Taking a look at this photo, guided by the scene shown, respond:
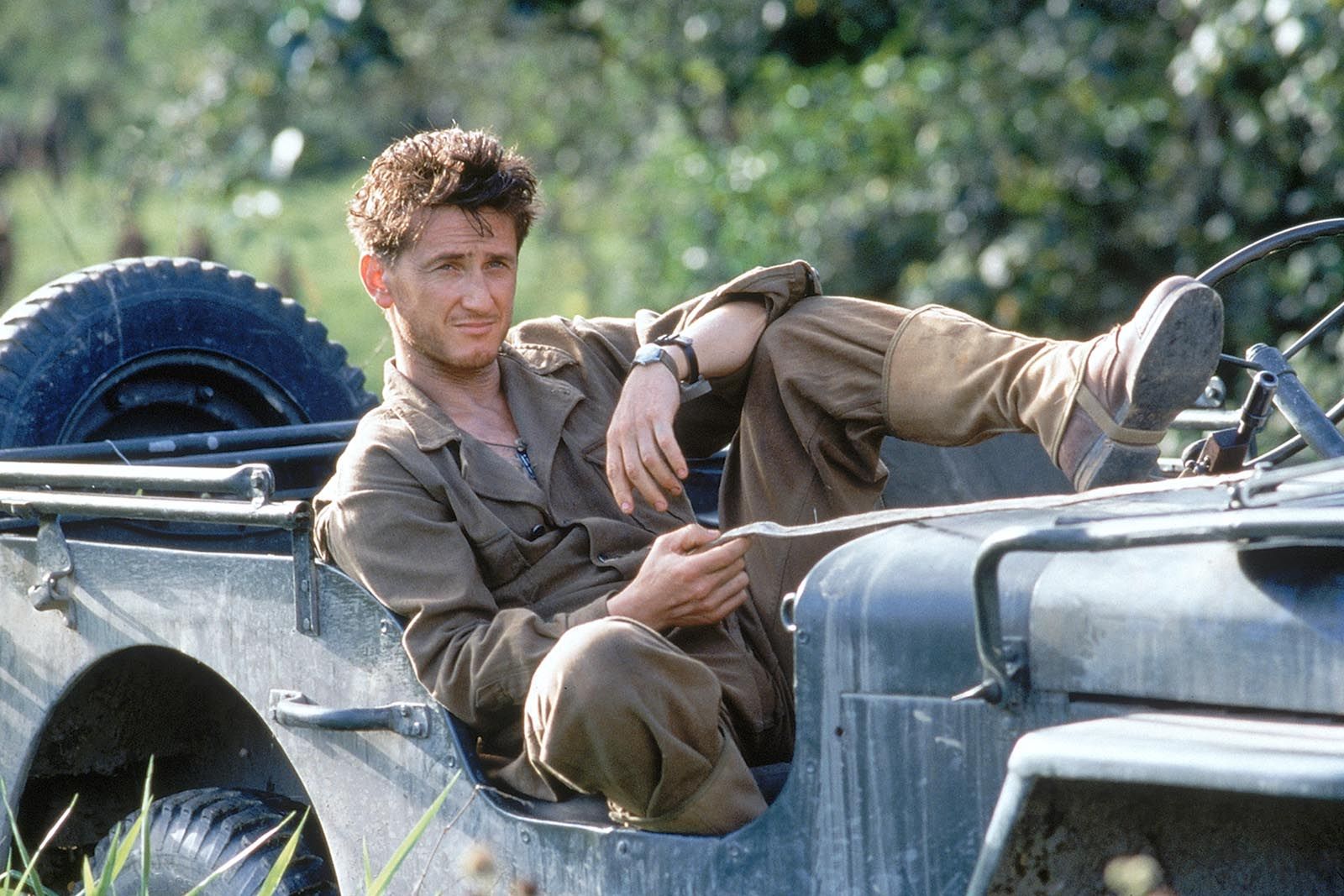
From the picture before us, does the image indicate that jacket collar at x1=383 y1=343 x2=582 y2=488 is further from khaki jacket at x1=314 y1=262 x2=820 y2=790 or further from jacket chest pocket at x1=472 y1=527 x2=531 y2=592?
jacket chest pocket at x1=472 y1=527 x2=531 y2=592

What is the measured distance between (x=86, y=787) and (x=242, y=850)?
80 centimetres

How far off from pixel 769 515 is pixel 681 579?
583 millimetres

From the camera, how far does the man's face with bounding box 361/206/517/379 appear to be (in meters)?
3.17

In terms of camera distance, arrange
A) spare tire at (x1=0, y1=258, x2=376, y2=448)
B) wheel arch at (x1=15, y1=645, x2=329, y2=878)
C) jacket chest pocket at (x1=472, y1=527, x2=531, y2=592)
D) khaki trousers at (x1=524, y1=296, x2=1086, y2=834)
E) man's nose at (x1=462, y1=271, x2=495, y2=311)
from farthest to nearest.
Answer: spare tire at (x1=0, y1=258, x2=376, y2=448), wheel arch at (x1=15, y1=645, x2=329, y2=878), man's nose at (x1=462, y1=271, x2=495, y2=311), jacket chest pocket at (x1=472, y1=527, x2=531, y2=592), khaki trousers at (x1=524, y1=296, x2=1086, y2=834)

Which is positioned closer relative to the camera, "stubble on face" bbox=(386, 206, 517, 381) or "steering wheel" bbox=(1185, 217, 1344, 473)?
"steering wheel" bbox=(1185, 217, 1344, 473)

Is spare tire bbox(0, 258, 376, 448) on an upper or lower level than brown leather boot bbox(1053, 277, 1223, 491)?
upper

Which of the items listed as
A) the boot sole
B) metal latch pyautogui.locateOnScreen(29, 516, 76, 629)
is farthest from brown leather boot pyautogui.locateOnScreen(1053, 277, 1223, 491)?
metal latch pyautogui.locateOnScreen(29, 516, 76, 629)

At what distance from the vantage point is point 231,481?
2693 millimetres

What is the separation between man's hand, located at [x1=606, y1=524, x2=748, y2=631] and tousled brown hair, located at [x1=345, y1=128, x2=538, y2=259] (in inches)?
32.7

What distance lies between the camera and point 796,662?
230cm

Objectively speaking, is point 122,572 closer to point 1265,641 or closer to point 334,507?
point 334,507

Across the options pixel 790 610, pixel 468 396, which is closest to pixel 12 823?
pixel 468 396

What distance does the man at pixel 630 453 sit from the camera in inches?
97.8

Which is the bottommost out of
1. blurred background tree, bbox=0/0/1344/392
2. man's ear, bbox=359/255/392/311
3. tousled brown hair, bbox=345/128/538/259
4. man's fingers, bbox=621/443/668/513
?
man's fingers, bbox=621/443/668/513
